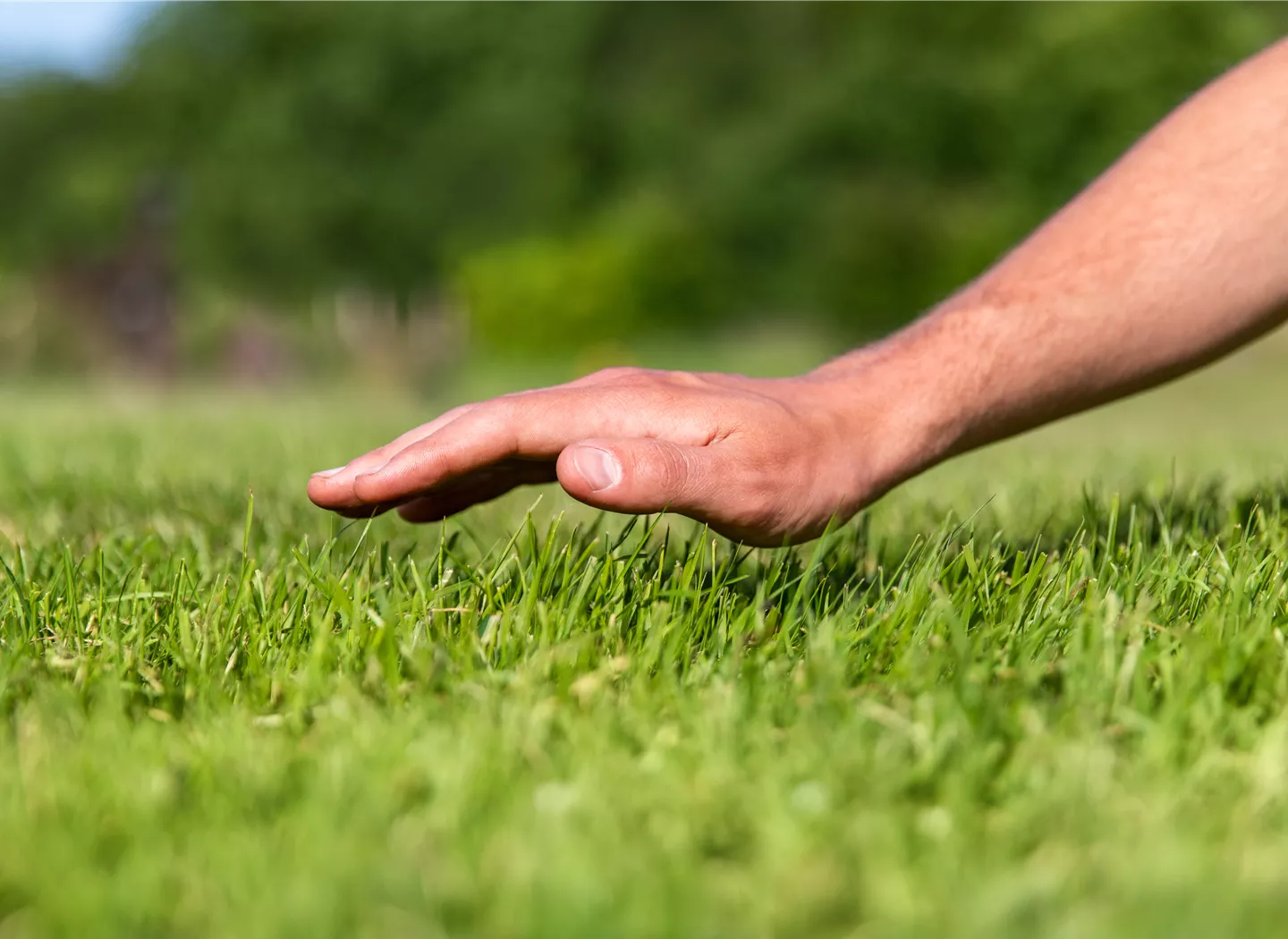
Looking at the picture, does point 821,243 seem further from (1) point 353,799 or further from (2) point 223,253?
(1) point 353,799

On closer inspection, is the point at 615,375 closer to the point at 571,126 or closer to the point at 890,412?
the point at 890,412

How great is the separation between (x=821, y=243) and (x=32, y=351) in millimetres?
19715

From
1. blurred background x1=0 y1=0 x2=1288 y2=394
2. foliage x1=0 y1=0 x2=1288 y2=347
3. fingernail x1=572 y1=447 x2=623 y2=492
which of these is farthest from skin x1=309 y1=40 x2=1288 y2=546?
foliage x1=0 y1=0 x2=1288 y2=347

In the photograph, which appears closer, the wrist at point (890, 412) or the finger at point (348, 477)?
the finger at point (348, 477)

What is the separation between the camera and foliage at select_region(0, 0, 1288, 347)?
30.3m

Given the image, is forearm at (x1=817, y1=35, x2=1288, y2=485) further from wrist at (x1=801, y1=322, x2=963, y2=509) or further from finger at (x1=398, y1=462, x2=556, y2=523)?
finger at (x1=398, y1=462, x2=556, y2=523)

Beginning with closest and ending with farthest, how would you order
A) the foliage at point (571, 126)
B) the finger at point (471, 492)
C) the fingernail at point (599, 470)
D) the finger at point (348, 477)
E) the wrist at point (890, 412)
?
the fingernail at point (599, 470) < the finger at point (348, 477) < the wrist at point (890, 412) < the finger at point (471, 492) < the foliage at point (571, 126)

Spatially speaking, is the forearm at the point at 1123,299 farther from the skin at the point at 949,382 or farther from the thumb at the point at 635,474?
the thumb at the point at 635,474

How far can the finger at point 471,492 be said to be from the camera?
6.68 ft

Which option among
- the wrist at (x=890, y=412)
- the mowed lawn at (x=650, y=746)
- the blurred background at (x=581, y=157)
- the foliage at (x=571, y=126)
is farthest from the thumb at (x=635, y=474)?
the foliage at (x=571, y=126)

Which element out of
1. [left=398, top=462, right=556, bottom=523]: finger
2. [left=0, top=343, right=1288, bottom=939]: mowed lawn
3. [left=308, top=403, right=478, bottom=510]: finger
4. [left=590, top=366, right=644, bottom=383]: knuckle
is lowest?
[left=0, top=343, right=1288, bottom=939]: mowed lawn

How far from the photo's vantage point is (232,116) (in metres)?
42.5

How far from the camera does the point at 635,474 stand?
1697 mm

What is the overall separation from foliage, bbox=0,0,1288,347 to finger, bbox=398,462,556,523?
27.0 meters
